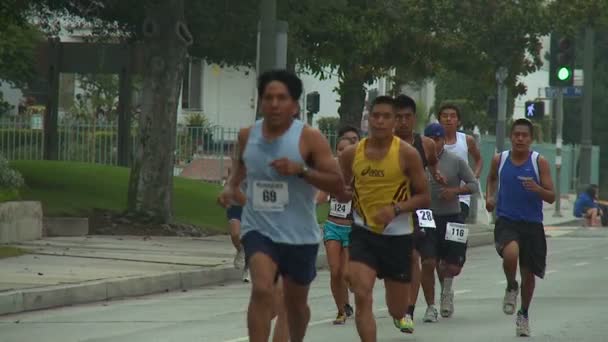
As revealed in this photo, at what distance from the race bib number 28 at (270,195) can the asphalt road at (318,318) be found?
11.0ft

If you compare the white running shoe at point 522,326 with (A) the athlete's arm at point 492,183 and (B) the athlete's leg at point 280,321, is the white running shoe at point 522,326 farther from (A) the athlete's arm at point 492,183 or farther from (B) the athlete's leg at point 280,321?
(B) the athlete's leg at point 280,321

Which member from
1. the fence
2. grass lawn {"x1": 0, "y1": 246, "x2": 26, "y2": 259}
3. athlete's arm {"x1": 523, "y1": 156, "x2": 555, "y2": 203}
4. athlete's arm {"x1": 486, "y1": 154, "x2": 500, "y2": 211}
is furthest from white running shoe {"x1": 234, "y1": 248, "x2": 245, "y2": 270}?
the fence

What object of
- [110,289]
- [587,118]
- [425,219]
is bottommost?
[110,289]

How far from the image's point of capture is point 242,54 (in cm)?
2797

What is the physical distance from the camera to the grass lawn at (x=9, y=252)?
19.9 meters

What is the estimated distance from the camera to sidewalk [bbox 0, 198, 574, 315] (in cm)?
1606

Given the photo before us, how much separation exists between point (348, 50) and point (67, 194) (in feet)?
19.5

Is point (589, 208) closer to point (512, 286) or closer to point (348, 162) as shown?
point (512, 286)

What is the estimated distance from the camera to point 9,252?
20156 millimetres

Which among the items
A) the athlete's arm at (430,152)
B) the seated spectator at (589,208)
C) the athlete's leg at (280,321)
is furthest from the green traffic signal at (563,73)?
the athlete's leg at (280,321)

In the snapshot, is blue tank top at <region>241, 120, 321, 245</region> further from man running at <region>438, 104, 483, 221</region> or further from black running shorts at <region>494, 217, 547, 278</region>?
man running at <region>438, 104, 483, 221</region>

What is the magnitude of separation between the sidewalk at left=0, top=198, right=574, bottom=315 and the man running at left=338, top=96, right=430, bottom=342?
5.24 m

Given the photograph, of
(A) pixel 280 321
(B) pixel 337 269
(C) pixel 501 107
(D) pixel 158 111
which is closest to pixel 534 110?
(C) pixel 501 107

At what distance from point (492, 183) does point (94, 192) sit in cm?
1507
